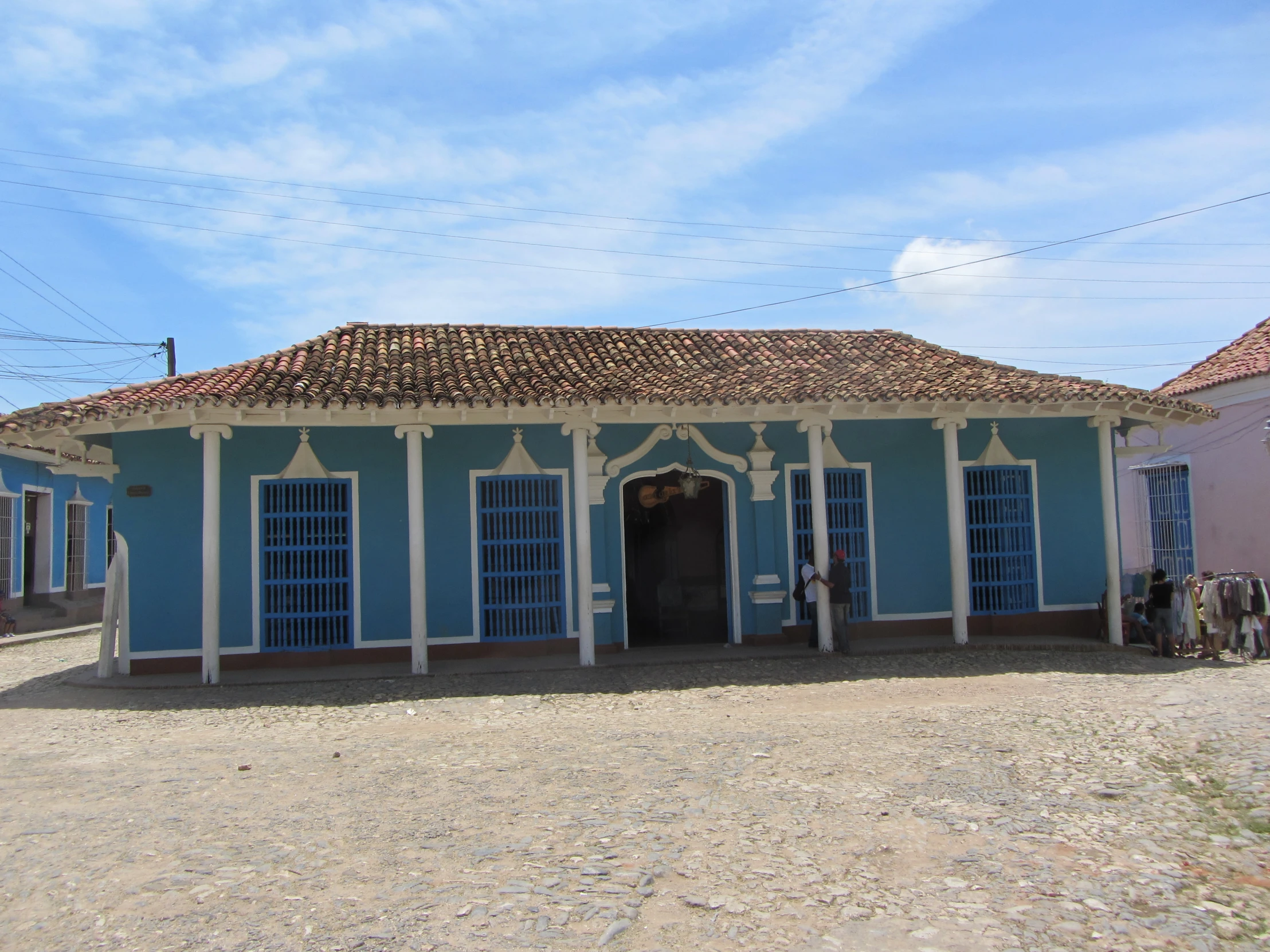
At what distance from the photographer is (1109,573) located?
11.2 m

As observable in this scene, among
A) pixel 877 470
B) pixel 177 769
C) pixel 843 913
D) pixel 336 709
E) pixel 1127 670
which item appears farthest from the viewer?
pixel 877 470

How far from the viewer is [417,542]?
32.8ft

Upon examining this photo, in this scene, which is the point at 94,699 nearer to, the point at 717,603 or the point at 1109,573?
the point at 717,603

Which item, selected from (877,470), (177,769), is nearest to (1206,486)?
(877,470)

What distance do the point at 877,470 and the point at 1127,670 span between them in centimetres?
358

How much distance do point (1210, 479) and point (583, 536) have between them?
11.0m

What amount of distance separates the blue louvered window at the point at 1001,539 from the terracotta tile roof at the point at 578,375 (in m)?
1.39

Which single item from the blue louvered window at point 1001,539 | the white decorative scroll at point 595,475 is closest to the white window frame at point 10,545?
the white decorative scroll at point 595,475

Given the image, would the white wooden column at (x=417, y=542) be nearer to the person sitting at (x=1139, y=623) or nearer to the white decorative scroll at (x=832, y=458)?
the white decorative scroll at (x=832, y=458)

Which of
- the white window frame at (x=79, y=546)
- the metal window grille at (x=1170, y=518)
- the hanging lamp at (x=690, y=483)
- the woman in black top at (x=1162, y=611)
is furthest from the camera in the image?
the white window frame at (x=79, y=546)

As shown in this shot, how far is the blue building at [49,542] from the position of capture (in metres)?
17.1

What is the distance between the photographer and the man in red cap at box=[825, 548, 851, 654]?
1071 cm

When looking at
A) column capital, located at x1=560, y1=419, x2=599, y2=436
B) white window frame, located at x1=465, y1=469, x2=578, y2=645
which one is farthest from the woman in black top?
column capital, located at x1=560, y1=419, x2=599, y2=436

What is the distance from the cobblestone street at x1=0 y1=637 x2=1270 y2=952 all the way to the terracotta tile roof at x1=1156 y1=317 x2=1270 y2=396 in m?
7.51
